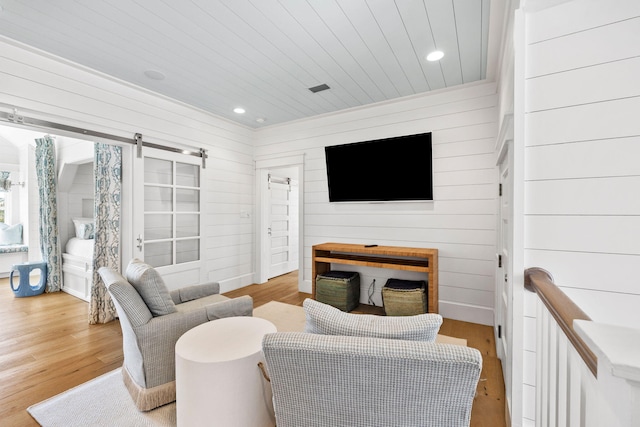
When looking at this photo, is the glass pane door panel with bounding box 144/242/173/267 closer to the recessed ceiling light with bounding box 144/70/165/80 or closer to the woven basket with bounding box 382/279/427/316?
the recessed ceiling light with bounding box 144/70/165/80

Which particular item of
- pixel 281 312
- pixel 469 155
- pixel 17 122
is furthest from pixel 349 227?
pixel 17 122

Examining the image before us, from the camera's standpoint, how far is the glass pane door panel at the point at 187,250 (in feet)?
12.8

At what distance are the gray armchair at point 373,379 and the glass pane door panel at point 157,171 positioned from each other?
339 centimetres

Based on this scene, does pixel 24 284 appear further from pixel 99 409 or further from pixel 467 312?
pixel 467 312

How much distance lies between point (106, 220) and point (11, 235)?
4.18 meters

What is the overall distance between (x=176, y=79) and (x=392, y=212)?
301 centimetres

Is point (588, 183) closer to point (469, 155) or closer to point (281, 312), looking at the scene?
point (469, 155)

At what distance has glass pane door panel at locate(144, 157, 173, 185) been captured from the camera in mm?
3577

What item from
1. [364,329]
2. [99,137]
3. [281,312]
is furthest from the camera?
[281,312]

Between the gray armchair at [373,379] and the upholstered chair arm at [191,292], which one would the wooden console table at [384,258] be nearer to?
the upholstered chair arm at [191,292]

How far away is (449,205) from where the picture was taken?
11.0 ft

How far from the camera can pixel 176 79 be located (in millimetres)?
3113

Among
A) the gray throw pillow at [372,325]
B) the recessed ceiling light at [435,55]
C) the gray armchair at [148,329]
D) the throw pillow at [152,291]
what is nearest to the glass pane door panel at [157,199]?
the gray armchair at [148,329]

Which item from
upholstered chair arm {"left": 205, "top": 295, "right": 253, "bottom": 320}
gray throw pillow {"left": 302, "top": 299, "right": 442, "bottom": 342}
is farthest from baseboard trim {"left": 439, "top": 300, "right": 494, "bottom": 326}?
gray throw pillow {"left": 302, "top": 299, "right": 442, "bottom": 342}
